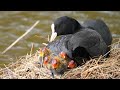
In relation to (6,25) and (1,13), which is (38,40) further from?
(1,13)

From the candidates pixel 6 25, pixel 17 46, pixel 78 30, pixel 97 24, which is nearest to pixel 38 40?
pixel 17 46

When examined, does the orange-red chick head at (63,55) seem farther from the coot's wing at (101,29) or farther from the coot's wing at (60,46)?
the coot's wing at (101,29)

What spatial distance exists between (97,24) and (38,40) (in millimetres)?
1840

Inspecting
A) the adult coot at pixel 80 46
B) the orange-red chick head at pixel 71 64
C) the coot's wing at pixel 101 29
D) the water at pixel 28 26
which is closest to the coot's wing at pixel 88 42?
the adult coot at pixel 80 46

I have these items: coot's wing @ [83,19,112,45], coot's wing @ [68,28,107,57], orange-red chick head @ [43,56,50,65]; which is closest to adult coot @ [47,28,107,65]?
coot's wing @ [68,28,107,57]

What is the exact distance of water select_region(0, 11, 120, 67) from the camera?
5.47m

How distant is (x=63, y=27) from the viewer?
3371 millimetres

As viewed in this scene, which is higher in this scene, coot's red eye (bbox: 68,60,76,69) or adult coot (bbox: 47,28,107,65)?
adult coot (bbox: 47,28,107,65)

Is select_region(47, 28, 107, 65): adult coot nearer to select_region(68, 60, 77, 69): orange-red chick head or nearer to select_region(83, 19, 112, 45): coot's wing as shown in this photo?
select_region(68, 60, 77, 69): orange-red chick head

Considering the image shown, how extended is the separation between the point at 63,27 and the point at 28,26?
3137mm

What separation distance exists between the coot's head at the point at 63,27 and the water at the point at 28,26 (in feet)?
5.47

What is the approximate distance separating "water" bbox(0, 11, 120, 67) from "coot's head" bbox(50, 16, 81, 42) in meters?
1.67

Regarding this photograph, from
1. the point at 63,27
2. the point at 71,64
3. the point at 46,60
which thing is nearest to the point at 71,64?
the point at 71,64

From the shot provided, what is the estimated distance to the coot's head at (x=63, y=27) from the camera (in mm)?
3361
